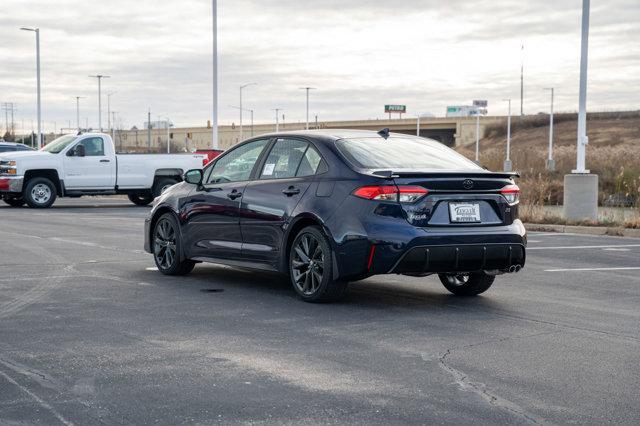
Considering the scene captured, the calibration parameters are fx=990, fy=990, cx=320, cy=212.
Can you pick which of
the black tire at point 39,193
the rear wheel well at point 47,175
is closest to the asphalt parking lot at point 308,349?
the black tire at point 39,193

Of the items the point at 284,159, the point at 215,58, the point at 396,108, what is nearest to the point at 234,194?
the point at 284,159

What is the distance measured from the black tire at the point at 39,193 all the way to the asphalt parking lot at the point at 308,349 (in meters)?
15.9

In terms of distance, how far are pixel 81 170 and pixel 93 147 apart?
30.2 inches

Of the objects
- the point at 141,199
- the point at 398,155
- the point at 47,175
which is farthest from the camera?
the point at 141,199

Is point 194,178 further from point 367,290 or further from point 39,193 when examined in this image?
point 39,193

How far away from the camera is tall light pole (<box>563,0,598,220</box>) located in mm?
20266

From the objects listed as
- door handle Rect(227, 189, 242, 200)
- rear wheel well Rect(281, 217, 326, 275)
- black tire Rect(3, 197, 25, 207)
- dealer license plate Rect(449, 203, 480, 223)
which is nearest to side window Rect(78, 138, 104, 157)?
black tire Rect(3, 197, 25, 207)

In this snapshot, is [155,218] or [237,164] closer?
[237,164]

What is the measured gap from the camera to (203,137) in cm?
13938

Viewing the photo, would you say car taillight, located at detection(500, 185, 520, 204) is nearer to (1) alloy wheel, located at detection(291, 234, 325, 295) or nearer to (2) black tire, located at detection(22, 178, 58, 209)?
(1) alloy wheel, located at detection(291, 234, 325, 295)

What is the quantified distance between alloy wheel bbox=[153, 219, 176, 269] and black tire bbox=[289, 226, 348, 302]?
2285 mm

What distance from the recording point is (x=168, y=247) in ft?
36.7

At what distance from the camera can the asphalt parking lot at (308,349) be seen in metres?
5.33

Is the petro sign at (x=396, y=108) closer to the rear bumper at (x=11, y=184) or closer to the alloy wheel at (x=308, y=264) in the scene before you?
the rear bumper at (x=11, y=184)
